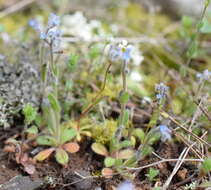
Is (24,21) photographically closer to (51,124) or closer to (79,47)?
(79,47)

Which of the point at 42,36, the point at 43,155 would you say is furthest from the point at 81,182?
the point at 42,36

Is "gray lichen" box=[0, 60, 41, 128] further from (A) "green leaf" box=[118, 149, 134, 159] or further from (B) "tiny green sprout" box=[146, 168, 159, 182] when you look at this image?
(B) "tiny green sprout" box=[146, 168, 159, 182]

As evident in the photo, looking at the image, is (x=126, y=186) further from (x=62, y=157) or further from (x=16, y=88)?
(x=16, y=88)

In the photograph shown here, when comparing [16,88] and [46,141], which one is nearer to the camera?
[46,141]

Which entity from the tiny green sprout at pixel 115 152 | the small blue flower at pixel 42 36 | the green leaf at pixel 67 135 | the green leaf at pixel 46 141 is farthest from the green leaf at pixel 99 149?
the small blue flower at pixel 42 36

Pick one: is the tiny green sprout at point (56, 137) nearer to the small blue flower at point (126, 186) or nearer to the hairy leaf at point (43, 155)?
the hairy leaf at point (43, 155)
